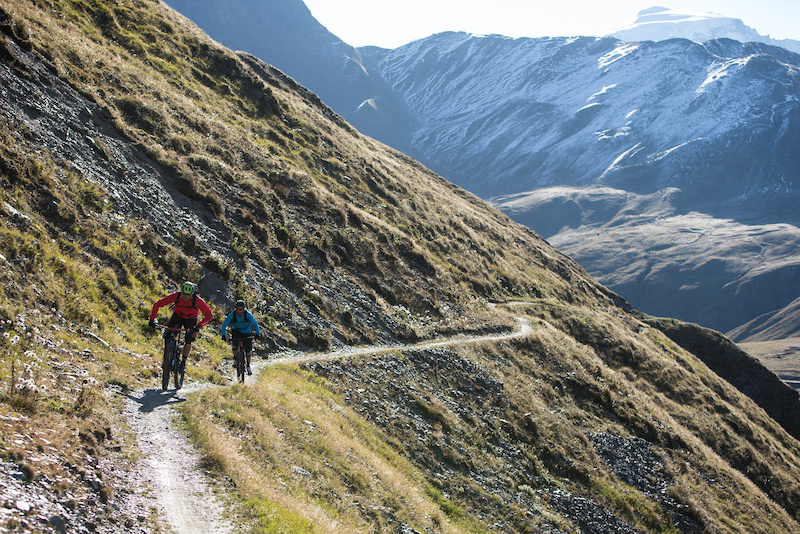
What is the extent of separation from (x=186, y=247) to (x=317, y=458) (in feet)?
45.3

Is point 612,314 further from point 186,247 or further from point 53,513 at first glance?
point 53,513

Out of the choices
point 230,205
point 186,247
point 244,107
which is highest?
point 244,107

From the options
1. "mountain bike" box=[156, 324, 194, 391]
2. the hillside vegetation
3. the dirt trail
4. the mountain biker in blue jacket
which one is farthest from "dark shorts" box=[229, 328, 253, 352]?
the dirt trail

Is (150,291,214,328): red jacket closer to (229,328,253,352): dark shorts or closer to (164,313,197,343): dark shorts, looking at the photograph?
(164,313,197,343): dark shorts

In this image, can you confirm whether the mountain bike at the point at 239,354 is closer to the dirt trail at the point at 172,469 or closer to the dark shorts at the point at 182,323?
the dark shorts at the point at 182,323

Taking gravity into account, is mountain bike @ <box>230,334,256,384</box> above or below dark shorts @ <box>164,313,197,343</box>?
below

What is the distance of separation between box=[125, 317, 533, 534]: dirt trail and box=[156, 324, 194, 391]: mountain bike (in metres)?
0.32

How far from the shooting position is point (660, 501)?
94.5 feet

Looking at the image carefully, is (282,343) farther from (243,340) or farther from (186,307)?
(186,307)

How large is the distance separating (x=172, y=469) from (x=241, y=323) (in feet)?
25.6

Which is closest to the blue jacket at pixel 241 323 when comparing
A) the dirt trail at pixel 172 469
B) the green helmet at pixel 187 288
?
the green helmet at pixel 187 288

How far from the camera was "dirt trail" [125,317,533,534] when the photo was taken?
8.77 meters

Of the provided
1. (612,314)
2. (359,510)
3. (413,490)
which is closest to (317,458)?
(359,510)

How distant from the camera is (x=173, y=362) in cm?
1435
